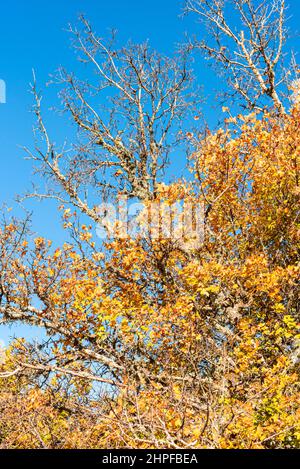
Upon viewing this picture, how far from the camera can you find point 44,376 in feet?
34.4

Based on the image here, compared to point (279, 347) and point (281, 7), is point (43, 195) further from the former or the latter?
point (281, 7)

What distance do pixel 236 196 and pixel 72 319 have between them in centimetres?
564

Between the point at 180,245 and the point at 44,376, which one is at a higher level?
the point at 180,245

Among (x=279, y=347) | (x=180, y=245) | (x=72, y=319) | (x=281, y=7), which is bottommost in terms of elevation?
(x=279, y=347)

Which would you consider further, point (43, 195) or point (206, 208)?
point (43, 195)

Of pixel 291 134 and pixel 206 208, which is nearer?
pixel 291 134

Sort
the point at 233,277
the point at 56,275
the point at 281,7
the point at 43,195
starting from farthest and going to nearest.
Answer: the point at 281,7 < the point at 43,195 < the point at 56,275 < the point at 233,277

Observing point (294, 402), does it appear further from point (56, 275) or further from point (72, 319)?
point (56, 275)

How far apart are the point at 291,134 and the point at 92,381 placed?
848 cm

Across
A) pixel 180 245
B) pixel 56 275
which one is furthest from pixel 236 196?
pixel 56 275

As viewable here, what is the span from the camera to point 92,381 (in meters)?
10.9
